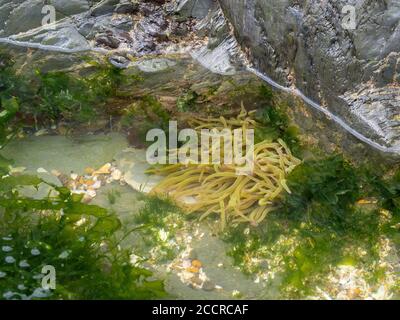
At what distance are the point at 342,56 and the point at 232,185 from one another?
164cm

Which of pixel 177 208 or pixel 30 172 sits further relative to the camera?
pixel 30 172

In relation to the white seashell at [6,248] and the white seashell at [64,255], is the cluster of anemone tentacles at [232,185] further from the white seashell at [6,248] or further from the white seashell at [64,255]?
the white seashell at [6,248]

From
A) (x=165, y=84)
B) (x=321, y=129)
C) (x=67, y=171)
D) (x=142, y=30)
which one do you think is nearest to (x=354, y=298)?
(x=321, y=129)

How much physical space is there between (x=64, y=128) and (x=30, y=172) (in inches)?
29.7

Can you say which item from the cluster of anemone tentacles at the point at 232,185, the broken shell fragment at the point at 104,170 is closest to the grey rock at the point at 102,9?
the broken shell fragment at the point at 104,170

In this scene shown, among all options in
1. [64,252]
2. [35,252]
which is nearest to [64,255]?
[64,252]

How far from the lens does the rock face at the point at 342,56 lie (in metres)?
4.69

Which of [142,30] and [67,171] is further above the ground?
[142,30]

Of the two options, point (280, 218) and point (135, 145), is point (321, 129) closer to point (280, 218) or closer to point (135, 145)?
point (280, 218)

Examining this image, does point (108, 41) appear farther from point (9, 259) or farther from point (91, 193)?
point (9, 259)

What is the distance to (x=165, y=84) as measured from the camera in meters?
5.98

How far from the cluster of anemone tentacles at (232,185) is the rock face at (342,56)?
75cm

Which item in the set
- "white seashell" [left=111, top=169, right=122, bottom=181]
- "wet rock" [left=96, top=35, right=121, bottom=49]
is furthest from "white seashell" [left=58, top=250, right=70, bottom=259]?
"wet rock" [left=96, top=35, right=121, bottom=49]
